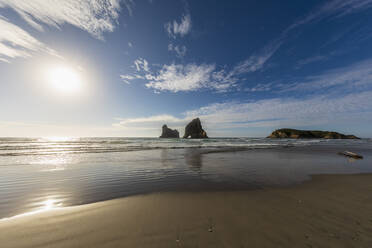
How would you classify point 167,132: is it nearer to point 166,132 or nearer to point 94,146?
point 166,132

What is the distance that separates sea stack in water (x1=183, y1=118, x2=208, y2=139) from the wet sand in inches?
4929

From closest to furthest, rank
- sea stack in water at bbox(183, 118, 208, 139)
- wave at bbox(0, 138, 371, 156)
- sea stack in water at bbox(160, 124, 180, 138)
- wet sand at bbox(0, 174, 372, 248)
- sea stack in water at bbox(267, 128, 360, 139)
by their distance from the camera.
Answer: wet sand at bbox(0, 174, 372, 248), wave at bbox(0, 138, 371, 156), sea stack in water at bbox(183, 118, 208, 139), sea stack in water at bbox(267, 128, 360, 139), sea stack in water at bbox(160, 124, 180, 138)

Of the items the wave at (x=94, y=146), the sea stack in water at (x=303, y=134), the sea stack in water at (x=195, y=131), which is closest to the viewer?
the wave at (x=94, y=146)

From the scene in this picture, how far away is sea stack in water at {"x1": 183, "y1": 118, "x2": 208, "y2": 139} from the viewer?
130250mm

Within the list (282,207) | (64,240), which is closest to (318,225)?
(282,207)

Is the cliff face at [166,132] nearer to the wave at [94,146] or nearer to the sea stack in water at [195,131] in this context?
the sea stack in water at [195,131]

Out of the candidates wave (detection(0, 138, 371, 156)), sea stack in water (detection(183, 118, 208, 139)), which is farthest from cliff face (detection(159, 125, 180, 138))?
wave (detection(0, 138, 371, 156))

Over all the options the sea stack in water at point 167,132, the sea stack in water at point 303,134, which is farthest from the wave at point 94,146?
the sea stack in water at point 303,134

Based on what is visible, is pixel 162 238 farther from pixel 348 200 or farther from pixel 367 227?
pixel 348 200

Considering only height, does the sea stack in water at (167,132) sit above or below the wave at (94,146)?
above

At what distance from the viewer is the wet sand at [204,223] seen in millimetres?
2871

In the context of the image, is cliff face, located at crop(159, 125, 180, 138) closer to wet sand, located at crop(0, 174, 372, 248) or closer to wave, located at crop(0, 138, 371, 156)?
wave, located at crop(0, 138, 371, 156)

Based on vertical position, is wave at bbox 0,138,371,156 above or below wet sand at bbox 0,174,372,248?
above

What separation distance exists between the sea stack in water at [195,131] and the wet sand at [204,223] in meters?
125
